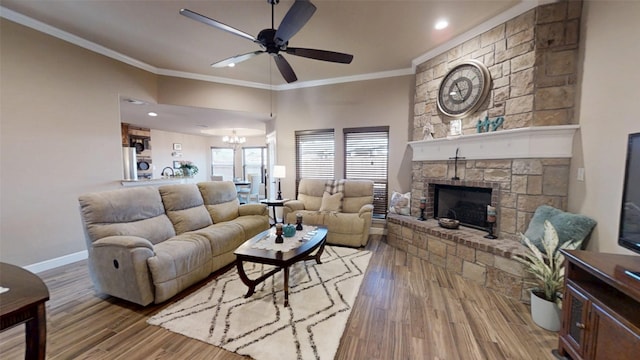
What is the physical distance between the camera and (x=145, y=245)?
7.52 feet

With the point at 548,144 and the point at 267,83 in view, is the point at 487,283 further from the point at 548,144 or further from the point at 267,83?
the point at 267,83

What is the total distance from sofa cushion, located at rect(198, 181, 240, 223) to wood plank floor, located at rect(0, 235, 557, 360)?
121cm

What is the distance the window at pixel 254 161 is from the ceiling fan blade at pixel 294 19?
25.3ft

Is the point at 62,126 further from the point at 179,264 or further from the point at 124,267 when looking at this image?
the point at 179,264

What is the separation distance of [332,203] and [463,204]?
207 cm

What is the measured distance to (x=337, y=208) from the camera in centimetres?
449

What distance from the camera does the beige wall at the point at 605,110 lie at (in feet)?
6.54

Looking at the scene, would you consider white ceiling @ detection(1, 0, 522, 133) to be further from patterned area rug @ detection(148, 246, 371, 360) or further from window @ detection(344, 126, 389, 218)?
patterned area rug @ detection(148, 246, 371, 360)

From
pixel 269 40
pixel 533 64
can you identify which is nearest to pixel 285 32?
pixel 269 40

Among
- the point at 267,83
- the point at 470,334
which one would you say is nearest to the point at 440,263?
the point at 470,334

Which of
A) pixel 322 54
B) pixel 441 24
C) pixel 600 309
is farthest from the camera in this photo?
pixel 441 24

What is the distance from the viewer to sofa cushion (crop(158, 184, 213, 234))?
127 inches

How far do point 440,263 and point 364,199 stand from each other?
5.37ft

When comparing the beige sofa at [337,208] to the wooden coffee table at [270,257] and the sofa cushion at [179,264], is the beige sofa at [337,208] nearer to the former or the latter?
the wooden coffee table at [270,257]
